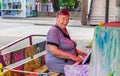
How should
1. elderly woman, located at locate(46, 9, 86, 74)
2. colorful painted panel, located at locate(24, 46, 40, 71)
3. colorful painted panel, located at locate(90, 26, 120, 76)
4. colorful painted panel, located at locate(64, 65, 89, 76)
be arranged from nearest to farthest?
colorful painted panel, located at locate(90, 26, 120, 76) < colorful painted panel, located at locate(64, 65, 89, 76) < elderly woman, located at locate(46, 9, 86, 74) < colorful painted panel, located at locate(24, 46, 40, 71)

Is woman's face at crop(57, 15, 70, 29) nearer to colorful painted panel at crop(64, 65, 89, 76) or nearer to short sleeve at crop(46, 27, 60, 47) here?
short sleeve at crop(46, 27, 60, 47)

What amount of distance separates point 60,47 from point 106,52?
5.59 feet

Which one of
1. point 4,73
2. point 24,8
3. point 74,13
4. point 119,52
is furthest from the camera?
point 74,13

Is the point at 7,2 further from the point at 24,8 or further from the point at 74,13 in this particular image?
the point at 74,13

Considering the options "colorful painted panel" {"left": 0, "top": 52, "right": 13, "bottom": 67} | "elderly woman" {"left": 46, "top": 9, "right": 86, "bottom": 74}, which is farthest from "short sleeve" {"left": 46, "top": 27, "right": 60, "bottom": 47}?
"colorful painted panel" {"left": 0, "top": 52, "right": 13, "bottom": 67}

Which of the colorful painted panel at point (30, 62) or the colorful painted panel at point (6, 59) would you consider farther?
the colorful painted panel at point (30, 62)

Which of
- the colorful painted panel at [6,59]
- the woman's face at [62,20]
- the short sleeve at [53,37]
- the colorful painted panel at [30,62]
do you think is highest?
the woman's face at [62,20]

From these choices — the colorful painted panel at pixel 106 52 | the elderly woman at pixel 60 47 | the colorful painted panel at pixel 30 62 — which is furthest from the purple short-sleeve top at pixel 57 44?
the colorful painted panel at pixel 106 52

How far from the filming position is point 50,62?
4.23 m

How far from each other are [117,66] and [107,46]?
7.9 inches

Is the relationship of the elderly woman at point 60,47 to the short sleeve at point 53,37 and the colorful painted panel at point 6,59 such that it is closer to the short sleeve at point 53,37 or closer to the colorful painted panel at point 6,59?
the short sleeve at point 53,37

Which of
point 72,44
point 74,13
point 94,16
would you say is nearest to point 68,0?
point 74,13

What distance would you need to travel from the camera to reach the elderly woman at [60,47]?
4.11m

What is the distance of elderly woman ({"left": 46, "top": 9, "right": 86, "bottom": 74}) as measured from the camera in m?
4.11
